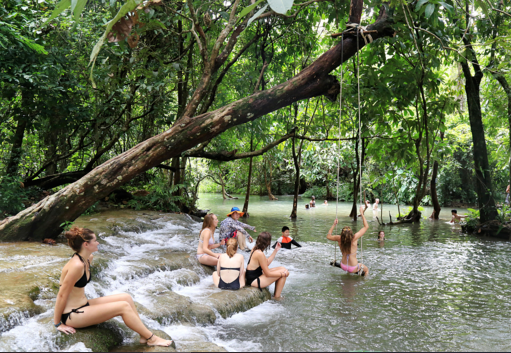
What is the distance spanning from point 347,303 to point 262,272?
152 centimetres

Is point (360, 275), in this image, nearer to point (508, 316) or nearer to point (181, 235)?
point (508, 316)

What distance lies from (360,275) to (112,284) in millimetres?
4868

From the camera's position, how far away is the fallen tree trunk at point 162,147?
25.1ft

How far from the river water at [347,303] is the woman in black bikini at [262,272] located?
0.31m

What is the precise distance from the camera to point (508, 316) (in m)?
5.63

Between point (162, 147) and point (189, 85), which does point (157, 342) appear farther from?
point (189, 85)

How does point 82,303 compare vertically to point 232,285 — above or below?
above

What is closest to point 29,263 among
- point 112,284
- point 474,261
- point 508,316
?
point 112,284

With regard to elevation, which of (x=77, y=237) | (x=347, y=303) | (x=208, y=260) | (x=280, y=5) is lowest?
(x=347, y=303)

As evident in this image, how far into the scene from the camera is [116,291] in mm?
5969

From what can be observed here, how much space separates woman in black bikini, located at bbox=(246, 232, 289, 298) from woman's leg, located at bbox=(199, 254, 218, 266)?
1212 mm

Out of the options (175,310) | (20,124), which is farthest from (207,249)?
(20,124)

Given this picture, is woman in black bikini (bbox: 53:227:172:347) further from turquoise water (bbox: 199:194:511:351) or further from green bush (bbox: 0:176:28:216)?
green bush (bbox: 0:176:28:216)

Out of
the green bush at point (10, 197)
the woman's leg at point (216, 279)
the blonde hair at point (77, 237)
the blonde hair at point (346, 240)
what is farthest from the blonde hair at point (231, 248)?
the green bush at point (10, 197)
